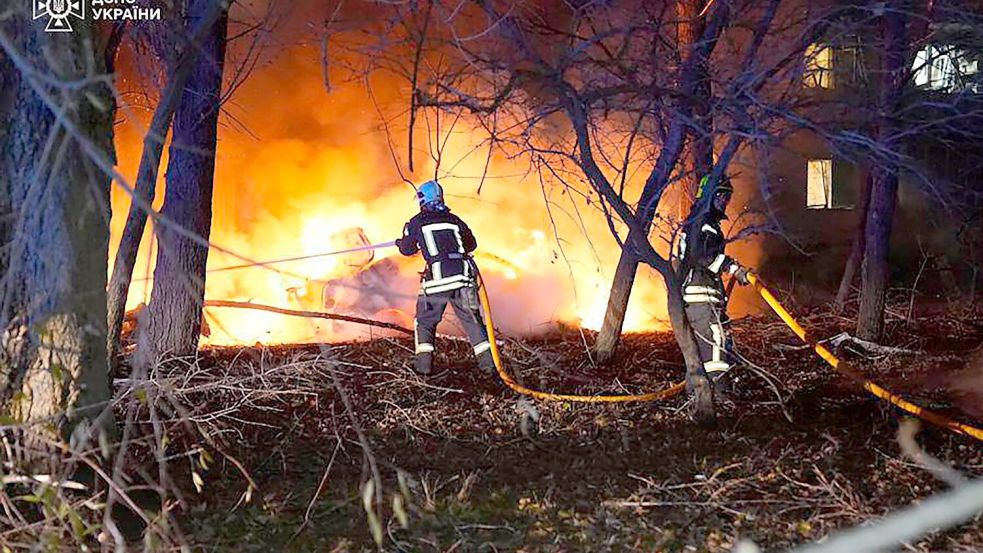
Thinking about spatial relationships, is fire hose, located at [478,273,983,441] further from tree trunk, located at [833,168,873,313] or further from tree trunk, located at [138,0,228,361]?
tree trunk, located at [833,168,873,313]

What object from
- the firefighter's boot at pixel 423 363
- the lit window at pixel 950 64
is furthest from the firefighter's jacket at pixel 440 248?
the lit window at pixel 950 64

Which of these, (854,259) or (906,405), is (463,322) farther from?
Result: (854,259)

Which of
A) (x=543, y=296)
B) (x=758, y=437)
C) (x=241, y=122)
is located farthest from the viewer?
(x=241, y=122)

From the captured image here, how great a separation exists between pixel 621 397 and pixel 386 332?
12.3ft

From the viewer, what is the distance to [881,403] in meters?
7.31

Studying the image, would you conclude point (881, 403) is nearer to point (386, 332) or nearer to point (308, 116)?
point (386, 332)

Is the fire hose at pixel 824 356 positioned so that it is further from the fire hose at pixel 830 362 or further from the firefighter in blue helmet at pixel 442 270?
the firefighter in blue helmet at pixel 442 270

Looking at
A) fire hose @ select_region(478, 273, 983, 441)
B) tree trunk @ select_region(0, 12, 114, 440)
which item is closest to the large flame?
fire hose @ select_region(478, 273, 983, 441)

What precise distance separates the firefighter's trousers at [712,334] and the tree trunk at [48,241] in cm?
436

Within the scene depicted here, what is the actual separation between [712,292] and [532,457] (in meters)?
2.22

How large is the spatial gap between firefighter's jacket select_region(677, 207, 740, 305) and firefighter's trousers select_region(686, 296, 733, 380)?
32 mm

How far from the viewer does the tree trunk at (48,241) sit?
4555mm

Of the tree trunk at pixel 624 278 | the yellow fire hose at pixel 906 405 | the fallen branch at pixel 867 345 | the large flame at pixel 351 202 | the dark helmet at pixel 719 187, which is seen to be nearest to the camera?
the yellow fire hose at pixel 906 405

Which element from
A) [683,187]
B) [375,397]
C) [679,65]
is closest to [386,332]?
[375,397]
